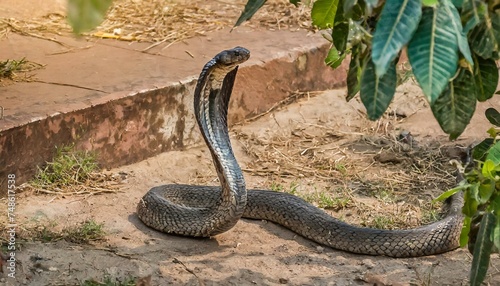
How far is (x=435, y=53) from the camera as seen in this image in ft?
7.17

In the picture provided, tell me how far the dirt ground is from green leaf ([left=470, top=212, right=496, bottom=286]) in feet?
3.63

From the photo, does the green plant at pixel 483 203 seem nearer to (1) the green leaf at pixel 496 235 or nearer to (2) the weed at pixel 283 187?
(1) the green leaf at pixel 496 235

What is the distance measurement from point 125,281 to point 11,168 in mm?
1524

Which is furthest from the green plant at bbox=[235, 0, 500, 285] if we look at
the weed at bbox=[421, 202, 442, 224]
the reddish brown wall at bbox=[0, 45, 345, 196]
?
the reddish brown wall at bbox=[0, 45, 345, 196]

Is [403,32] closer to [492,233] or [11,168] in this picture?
[492,233]

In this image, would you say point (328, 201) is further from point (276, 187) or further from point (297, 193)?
point (276, 187)

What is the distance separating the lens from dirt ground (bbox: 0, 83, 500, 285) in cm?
449

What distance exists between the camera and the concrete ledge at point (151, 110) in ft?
17.7

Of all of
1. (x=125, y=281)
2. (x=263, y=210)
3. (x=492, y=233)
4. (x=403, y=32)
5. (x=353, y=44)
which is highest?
(x=403, y=32)

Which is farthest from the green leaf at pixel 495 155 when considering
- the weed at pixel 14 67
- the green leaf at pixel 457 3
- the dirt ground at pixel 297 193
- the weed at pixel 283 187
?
the weed at pixel 14 67

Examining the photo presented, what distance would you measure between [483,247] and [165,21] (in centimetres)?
488

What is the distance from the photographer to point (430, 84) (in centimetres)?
216

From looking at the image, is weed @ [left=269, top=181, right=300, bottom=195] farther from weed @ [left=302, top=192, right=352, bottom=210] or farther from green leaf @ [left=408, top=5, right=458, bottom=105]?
green leaf @ [left=408, top=5, right=458, bottom=105]

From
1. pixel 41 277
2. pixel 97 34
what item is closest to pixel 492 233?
pixel 41 277
